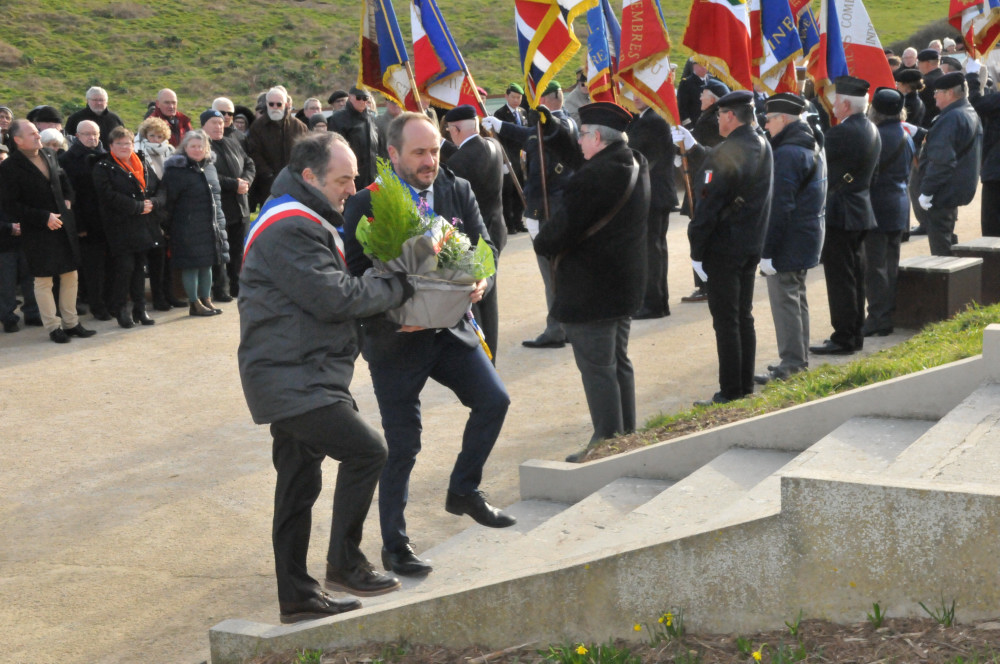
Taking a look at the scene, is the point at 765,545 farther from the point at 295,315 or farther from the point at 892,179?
the point at 892,179

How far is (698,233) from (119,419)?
4.38 metres

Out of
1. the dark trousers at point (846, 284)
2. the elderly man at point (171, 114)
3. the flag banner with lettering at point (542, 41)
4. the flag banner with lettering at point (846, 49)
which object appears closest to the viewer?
the flag banner with lettering at point (542, 41)

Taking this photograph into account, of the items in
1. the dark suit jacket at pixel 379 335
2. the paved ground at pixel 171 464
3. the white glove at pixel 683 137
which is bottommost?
the paved ground at pixel 171 464

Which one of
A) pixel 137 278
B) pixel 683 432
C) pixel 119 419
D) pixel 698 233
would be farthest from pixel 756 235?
pixel 137 278

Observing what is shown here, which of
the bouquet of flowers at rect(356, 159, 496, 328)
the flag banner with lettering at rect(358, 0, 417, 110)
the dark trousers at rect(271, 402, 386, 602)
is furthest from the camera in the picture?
the flag banner with lettering at rect(358, 0, 417, 110)

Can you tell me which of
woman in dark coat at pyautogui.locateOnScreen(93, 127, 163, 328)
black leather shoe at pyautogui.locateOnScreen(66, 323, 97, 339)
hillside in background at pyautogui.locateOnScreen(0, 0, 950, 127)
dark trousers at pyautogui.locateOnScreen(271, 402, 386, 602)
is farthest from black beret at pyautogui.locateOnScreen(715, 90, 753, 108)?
hillside in background at pyautogui.locateOnScreen(0, 0, 950, 127)

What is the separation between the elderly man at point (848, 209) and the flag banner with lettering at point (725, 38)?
0.79 metres

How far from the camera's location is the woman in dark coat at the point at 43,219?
1066 cm

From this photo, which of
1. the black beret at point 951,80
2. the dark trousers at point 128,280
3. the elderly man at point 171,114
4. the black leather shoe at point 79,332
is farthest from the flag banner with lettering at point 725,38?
the elderly man at point 171,114

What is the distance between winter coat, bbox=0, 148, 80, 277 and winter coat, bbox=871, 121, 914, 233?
740 centimetres

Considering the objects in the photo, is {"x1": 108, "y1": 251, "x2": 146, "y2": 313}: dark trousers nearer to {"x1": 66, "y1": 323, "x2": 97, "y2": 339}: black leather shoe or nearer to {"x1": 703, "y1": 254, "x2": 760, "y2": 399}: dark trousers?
{"x1": 66, "y1": 323, "x2": 97, "y2": 339}: black leather shoe

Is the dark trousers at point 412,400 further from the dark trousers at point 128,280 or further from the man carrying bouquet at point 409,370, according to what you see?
the dark trousers at point 128,280

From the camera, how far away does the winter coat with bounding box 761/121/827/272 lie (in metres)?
8.22

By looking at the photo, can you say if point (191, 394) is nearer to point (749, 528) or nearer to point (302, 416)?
point (302, 416)
